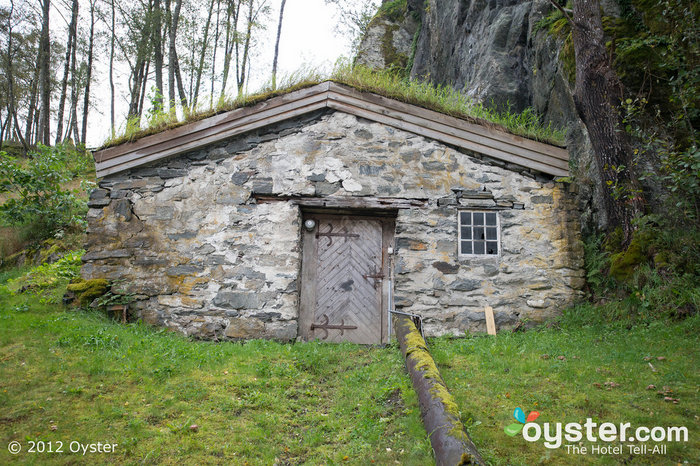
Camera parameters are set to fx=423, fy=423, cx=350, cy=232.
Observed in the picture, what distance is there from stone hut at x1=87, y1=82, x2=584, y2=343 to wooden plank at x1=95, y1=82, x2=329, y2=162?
2 cm

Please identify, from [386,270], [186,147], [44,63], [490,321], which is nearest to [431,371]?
[490,321]

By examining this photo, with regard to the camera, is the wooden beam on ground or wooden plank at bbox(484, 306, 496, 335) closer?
the wooden beam on ground

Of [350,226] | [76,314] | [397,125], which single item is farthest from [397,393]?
[76,314]

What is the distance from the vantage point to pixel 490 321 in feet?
21.3

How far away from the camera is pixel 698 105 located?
19.6 feet

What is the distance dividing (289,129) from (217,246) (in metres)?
2.20

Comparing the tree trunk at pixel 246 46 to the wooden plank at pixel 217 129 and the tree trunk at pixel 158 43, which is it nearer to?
the tree trunk at pixel 158 43

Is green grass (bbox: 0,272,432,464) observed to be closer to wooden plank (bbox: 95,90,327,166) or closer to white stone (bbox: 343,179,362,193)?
white stone (bbox: 343,179,362,193)

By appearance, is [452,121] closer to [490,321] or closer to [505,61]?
[490,321]

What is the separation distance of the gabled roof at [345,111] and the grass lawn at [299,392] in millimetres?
2544

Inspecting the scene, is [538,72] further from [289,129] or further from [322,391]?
[322,391]

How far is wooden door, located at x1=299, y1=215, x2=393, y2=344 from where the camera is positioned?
22.4 ft

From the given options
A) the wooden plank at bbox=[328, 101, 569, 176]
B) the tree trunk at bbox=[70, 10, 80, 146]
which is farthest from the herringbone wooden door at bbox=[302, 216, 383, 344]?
the tree trunk at bbox=[70, 10, 80, 146]

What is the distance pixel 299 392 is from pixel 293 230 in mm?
2740
